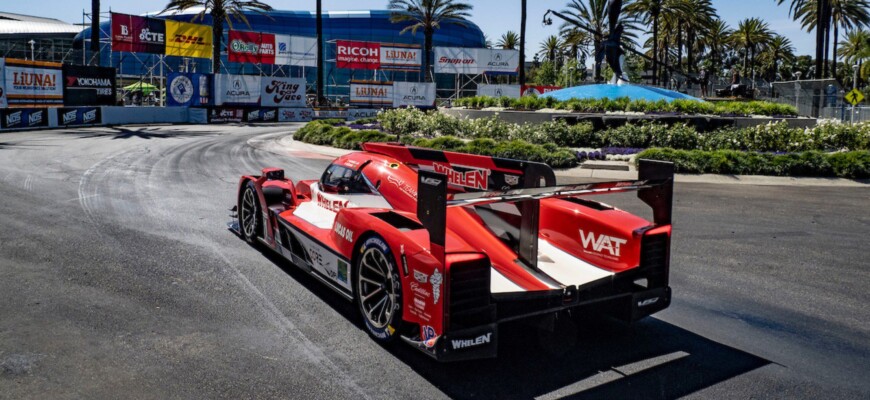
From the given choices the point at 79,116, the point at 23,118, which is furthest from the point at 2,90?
the point at 79,116

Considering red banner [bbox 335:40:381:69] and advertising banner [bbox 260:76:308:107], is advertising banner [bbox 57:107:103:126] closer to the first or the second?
advertising banner [bbox 260:76:308:107]

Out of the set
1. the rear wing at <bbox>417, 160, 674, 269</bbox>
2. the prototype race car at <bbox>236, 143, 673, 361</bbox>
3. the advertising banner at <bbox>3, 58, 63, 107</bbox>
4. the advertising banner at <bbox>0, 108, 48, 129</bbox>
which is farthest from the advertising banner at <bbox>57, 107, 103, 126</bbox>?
the rear wing at <bbox>417, 160, 674, 269</bbox>

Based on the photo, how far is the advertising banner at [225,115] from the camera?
43466 millimetres

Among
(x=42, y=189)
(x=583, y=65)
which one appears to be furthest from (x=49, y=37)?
(x=42, y=189)

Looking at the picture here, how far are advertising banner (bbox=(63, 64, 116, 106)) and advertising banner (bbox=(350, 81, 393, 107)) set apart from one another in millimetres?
19557

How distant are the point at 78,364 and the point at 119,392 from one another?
2.23 ft

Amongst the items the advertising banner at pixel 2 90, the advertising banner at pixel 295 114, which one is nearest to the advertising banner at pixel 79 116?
the advertising banner at pixel 2 90

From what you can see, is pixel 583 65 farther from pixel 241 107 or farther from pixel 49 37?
pixel 49 37

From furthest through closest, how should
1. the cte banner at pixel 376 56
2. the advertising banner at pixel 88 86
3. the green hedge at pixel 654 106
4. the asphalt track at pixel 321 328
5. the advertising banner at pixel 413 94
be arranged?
1. the cte banner at pixel 376 56
2. the advertising banner at pixel 413 94
3. the advertising banner at pixel 88 86
4. the green hedge at pixel 654 106
5. the asphalt track at pixel 321 328

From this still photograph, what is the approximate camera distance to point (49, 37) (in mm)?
77562

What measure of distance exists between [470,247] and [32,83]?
3496 cm

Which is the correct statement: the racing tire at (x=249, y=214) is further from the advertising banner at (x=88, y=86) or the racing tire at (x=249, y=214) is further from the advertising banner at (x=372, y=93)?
the advertising banner at (x=372, y=93)

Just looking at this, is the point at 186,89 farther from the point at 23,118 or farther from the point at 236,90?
the point at 23,118

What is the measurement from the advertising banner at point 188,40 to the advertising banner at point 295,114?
296 inches
